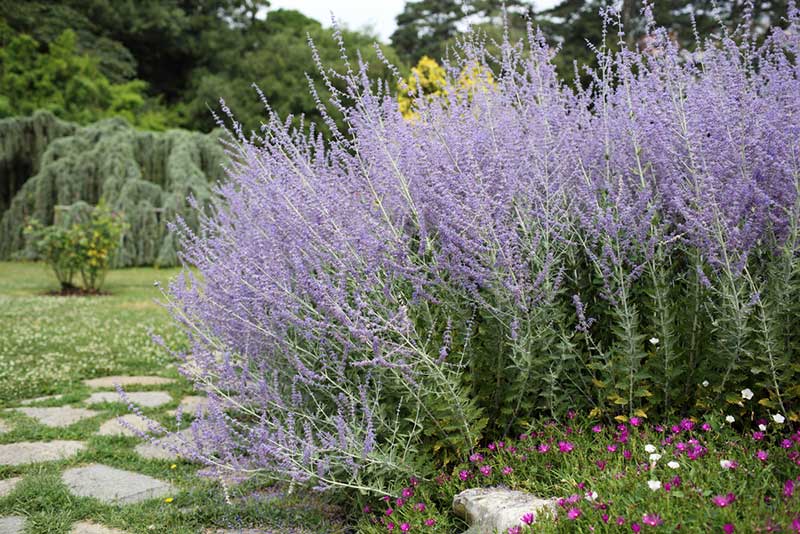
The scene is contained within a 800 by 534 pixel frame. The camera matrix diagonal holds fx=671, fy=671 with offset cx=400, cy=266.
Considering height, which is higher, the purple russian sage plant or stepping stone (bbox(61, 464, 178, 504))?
the purple russian sage plant

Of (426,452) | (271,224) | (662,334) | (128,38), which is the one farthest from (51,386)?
(128,38)

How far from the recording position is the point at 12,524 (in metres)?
2.95

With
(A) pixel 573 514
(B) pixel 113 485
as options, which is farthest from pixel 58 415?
(A) pixel 573 514

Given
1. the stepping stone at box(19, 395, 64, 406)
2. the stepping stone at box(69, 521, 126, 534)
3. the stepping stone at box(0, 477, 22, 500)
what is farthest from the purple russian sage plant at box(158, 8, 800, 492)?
the stepping stone at box(19, 395, 64, 406)

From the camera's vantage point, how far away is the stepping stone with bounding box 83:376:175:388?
558cm

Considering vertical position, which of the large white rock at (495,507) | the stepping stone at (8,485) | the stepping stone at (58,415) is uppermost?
the large white rock at (495,507)

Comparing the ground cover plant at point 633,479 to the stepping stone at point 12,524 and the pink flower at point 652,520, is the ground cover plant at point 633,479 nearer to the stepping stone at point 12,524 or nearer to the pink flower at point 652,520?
the pink flower at point 652,520

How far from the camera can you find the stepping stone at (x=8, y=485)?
3274 mm

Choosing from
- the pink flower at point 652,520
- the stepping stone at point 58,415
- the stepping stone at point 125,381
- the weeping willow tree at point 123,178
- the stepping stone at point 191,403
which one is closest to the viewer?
the pink flower at point 652,520

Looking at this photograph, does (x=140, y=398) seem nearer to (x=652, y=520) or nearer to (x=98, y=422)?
(x=98, y=422)

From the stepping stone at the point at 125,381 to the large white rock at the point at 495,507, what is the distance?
387 centimetres

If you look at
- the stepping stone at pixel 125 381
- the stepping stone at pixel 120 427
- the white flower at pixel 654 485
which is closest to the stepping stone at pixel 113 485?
the stepping stone at pixel 120 427

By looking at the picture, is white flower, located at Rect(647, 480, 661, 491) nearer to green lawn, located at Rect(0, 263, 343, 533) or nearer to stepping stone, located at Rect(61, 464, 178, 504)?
green lawn, located at Rect(0, 263, 343, 533)

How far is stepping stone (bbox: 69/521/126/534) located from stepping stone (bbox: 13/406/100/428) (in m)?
1.66
